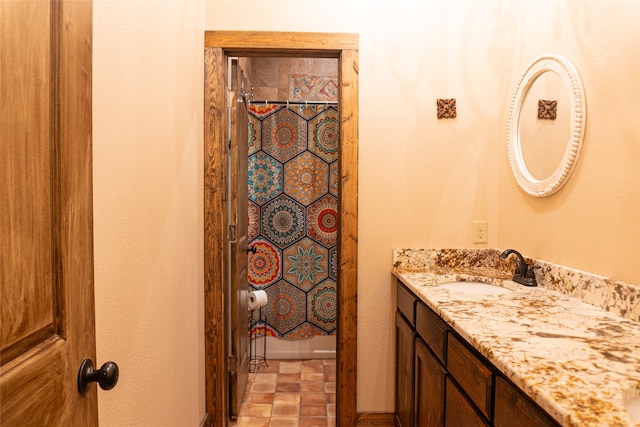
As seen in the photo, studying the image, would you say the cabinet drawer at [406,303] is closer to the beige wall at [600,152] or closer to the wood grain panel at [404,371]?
the wood grain panel at [404,371]

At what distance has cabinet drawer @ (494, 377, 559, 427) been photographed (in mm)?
838

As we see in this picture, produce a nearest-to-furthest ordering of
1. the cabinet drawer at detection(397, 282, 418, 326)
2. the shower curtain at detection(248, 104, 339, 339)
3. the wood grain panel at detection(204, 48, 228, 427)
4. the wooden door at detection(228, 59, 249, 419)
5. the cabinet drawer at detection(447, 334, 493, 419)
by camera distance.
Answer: the cabinet drawer at detection(447, 334, 493, 419), the cabinet drawer at detection(397, 282, 418, 326), the wood grain panel at detection(204, 48, 228, 427), the wooden door at detection(228, 59, 249, 419), the shower curtain at detection(248, 104, 339, 339)

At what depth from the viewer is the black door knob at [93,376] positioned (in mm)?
734

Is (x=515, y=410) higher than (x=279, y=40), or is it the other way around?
(x=279, y=40)

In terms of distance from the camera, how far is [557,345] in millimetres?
1046

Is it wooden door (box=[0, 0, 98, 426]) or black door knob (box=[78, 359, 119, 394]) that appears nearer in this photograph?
wooden door (box=[0, 0, 98, 426])

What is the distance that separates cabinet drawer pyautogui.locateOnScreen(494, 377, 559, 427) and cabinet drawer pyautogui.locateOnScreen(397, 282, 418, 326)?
813 millimetres

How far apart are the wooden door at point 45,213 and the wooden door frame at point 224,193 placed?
1431 millimetres

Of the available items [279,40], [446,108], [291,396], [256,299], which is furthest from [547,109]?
[291,396]

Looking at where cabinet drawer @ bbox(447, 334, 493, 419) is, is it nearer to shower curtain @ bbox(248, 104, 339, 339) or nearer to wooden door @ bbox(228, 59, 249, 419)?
wooden door @ bbox(228, 59, 249, 419)

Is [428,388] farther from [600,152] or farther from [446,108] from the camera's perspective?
[446,108]

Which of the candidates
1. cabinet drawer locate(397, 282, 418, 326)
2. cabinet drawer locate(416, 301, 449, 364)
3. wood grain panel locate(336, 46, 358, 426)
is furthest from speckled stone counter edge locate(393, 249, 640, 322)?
cabinet drawer locate(416, 301, 449, 364)

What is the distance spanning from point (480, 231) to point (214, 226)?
4.88 ft

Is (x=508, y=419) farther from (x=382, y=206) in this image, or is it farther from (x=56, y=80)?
(x=382, y=206)
